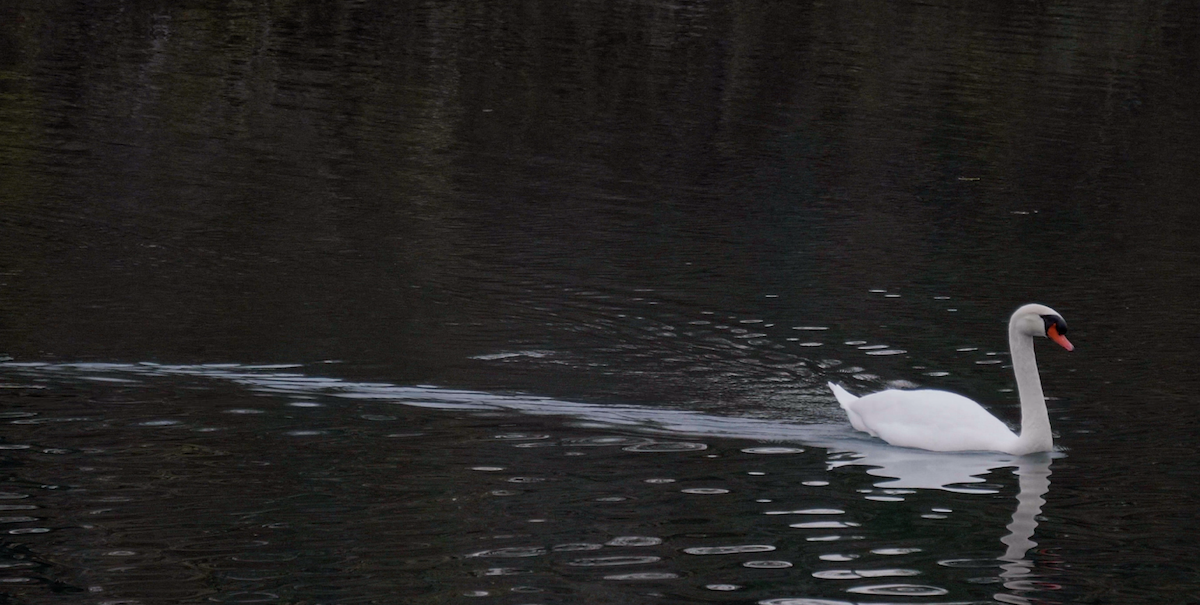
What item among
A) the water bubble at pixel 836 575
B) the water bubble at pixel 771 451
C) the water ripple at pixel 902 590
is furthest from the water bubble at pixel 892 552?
the water bubble at pixel 771 451

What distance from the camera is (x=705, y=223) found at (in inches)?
744

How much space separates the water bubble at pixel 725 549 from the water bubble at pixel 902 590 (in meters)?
0.70

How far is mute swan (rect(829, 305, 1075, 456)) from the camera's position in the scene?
34.6 feet

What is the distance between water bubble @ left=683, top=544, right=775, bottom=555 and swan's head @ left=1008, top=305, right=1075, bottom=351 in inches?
124

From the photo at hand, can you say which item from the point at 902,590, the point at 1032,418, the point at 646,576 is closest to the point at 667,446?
the point at 1032,418

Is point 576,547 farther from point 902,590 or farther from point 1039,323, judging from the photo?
point 1039,323

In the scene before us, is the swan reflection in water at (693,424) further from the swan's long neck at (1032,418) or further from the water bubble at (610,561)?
the water bubble at (610,561)

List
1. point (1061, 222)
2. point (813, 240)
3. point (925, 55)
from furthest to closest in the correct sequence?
1. point (925, 55)
2. point (1061, 222)
3. point (813, 240)

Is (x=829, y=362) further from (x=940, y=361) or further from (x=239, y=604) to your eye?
(x=239, y=604)

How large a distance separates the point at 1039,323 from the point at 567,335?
13.2 ft

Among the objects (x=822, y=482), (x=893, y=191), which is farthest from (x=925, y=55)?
(x=822, y=482)

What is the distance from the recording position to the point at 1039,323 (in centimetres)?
1094

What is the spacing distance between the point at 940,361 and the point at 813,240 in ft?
16.8

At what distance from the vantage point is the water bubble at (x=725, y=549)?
854 cm
